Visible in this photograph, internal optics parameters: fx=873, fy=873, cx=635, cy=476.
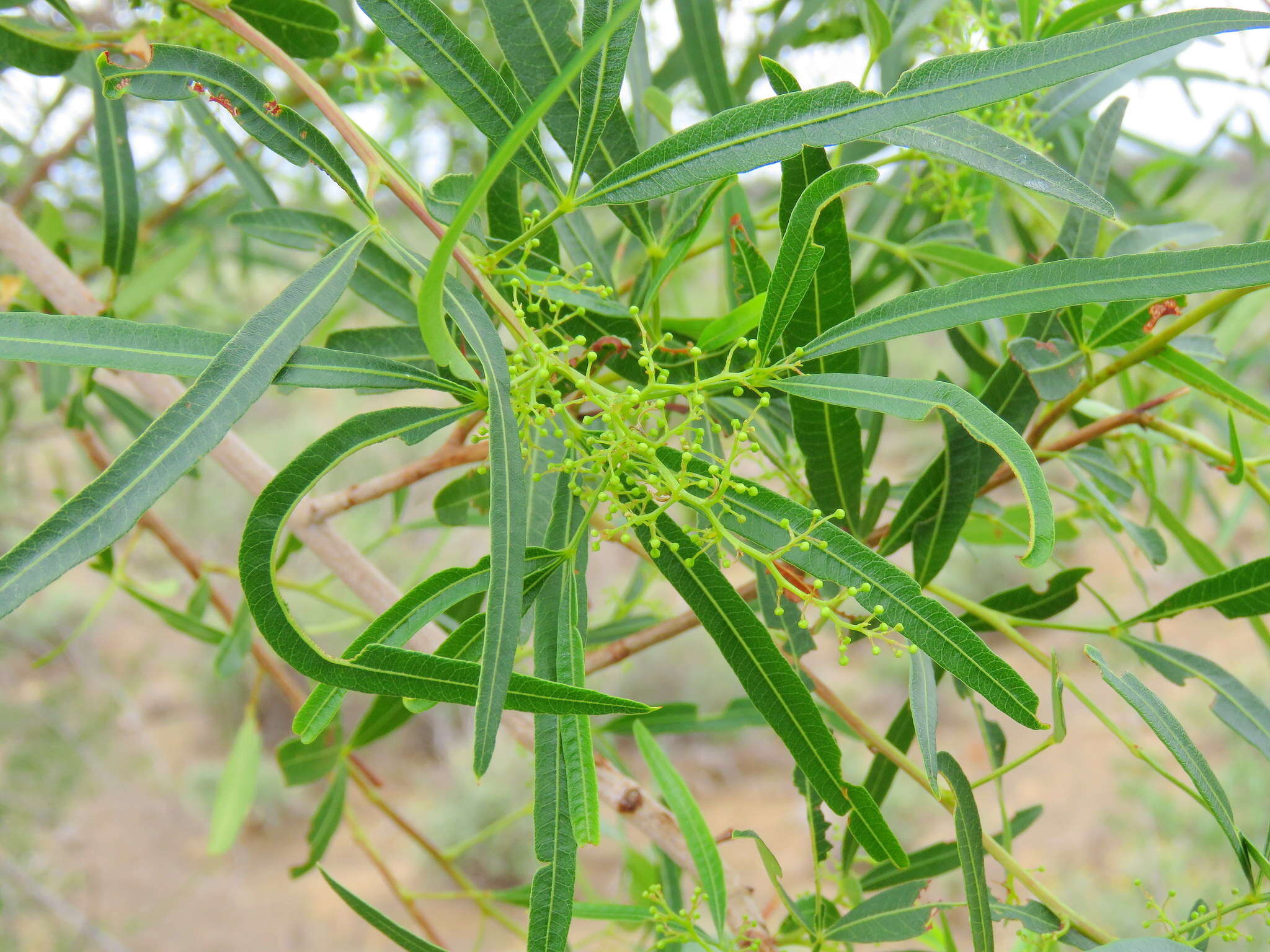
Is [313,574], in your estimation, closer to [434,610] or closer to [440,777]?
[440,777]

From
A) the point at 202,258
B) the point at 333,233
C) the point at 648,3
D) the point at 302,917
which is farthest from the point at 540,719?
the point at 302,917

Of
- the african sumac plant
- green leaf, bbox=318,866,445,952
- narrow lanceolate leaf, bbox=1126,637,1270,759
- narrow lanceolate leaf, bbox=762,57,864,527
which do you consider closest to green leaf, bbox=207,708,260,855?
the african sumac plant

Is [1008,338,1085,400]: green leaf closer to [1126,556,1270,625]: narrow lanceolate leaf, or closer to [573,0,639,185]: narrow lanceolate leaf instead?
[1126,556,1270,625]: narrow lanceolate leaf

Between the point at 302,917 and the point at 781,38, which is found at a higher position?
the point at 781,38

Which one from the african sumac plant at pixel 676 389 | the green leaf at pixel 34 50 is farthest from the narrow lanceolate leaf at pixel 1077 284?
the green leaf at pixel 34 50

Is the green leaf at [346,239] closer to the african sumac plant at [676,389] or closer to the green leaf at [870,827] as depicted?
the african sumac plant at [676,389]

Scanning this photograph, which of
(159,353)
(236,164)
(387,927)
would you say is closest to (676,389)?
(159,353)
